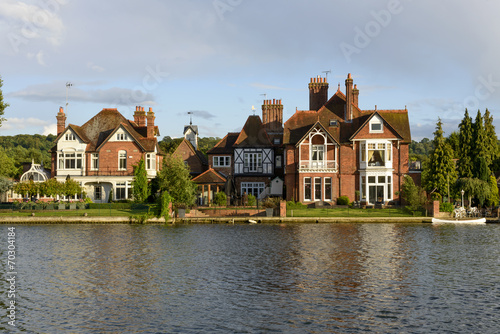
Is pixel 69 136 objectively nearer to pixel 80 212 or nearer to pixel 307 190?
pixel 80 212

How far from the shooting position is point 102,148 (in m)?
61.2

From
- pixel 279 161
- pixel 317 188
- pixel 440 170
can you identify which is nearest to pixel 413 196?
pixel 440 170

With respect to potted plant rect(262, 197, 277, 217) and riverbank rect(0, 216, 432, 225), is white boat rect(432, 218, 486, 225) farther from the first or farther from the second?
potted plant rect(262, 197, 277, 217)

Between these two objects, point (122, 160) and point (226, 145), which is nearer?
point (122, 160)

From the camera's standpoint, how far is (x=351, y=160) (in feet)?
184

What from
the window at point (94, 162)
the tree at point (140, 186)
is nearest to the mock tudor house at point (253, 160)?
the tree at point (140, 186)

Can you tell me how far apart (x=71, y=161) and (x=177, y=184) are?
67.9 feet

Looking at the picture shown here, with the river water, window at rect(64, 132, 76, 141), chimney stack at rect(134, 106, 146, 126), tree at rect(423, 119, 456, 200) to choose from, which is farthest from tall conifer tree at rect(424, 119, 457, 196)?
window at rect(64, 132, 76, 141)

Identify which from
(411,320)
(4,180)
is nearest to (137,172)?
(4,180)

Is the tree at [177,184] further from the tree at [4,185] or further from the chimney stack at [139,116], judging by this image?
the chimney stack at [139,116]

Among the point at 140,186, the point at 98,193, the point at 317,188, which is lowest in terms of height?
the point at 98,193

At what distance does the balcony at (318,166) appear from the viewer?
2194 inches

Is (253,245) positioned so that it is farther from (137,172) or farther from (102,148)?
(102,148)

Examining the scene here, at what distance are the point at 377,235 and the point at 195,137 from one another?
141 feet
